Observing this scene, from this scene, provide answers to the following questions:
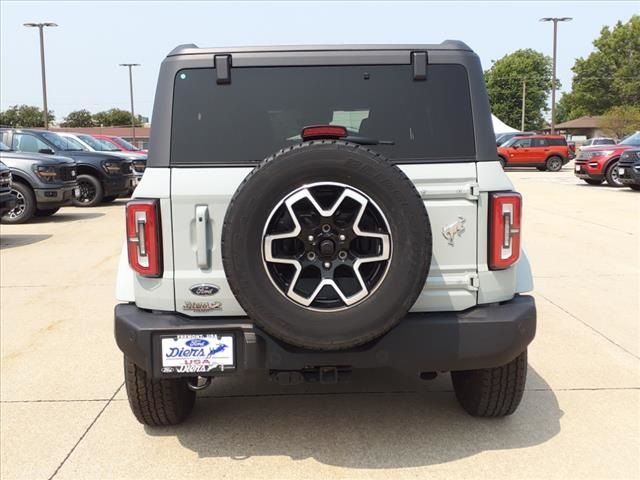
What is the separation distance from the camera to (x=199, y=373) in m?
3.03

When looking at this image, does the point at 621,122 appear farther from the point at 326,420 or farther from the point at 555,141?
the point at 326,420

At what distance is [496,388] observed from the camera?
3457 millimetres

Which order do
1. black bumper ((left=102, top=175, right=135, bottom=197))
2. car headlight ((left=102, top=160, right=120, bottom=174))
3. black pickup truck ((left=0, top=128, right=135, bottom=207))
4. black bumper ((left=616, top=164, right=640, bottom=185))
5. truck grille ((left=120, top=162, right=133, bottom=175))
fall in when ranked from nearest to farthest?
black pickup truck ((left=0, top=128, right=135, bottom=207))
car headlight ((left=102, top=160, right=120, bottom=174))
black bumper ((left=102, top=175, right=135, bottom=197))
truck grille ((left=120, top=162, right=133, bottom=175))
black bumper ((left=616, top=164, right=640, bottom=185))

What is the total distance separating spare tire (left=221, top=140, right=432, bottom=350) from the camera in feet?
8.95

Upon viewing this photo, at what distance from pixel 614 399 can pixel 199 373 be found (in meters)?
2.47

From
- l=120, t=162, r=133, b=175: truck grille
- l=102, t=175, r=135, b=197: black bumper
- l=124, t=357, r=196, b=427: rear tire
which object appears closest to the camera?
l=124, t=357, r=196, b=427: rear tire

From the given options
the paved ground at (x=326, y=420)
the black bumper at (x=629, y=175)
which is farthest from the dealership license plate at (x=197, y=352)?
the black bumper at (x=629, y=175)

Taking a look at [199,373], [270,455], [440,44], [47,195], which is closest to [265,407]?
[270,455]

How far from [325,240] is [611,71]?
8283cm

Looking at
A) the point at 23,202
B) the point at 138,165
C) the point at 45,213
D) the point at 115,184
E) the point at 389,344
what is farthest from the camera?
the point at 138,165

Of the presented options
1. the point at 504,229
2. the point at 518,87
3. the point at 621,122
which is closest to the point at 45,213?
the point at 504,229

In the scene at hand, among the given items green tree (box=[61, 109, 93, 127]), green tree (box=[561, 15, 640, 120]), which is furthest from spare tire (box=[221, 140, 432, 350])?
green tree (box=[61, 109, 93, 127])

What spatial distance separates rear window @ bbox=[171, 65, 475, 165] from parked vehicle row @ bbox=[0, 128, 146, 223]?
25.7 feet

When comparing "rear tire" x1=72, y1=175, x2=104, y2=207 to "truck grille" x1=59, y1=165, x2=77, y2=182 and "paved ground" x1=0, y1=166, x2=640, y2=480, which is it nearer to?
"truck grille" x1=59, y1=165, x2=77, y2=182
